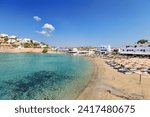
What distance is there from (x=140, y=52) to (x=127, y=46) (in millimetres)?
11969

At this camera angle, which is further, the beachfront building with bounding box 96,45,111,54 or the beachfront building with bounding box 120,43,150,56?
the beachfront building with bounding box 96,45,111,54

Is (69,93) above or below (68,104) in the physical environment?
below

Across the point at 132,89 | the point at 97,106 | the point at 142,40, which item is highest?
the point at 142,40

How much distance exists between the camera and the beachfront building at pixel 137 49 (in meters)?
75.9

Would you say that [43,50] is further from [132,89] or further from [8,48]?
[132,89]

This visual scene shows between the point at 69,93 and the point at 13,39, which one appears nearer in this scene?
the point at 69,93

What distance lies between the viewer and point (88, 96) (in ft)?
63.2

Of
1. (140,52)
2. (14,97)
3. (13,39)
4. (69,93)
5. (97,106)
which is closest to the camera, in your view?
(97,106)

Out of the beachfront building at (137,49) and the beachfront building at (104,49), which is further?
the beachfront building at (104,49)

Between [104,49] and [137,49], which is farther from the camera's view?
[104,49]

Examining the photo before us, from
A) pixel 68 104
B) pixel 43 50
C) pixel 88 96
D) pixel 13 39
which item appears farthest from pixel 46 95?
pixel 13 39

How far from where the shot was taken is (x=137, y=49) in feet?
268

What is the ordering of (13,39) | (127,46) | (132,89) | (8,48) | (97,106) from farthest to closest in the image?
1. (13,39)
2. (8,48)
3. (127,46)
4. (132,89)
5. (97,106)

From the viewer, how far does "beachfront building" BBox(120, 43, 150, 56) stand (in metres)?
75.9
